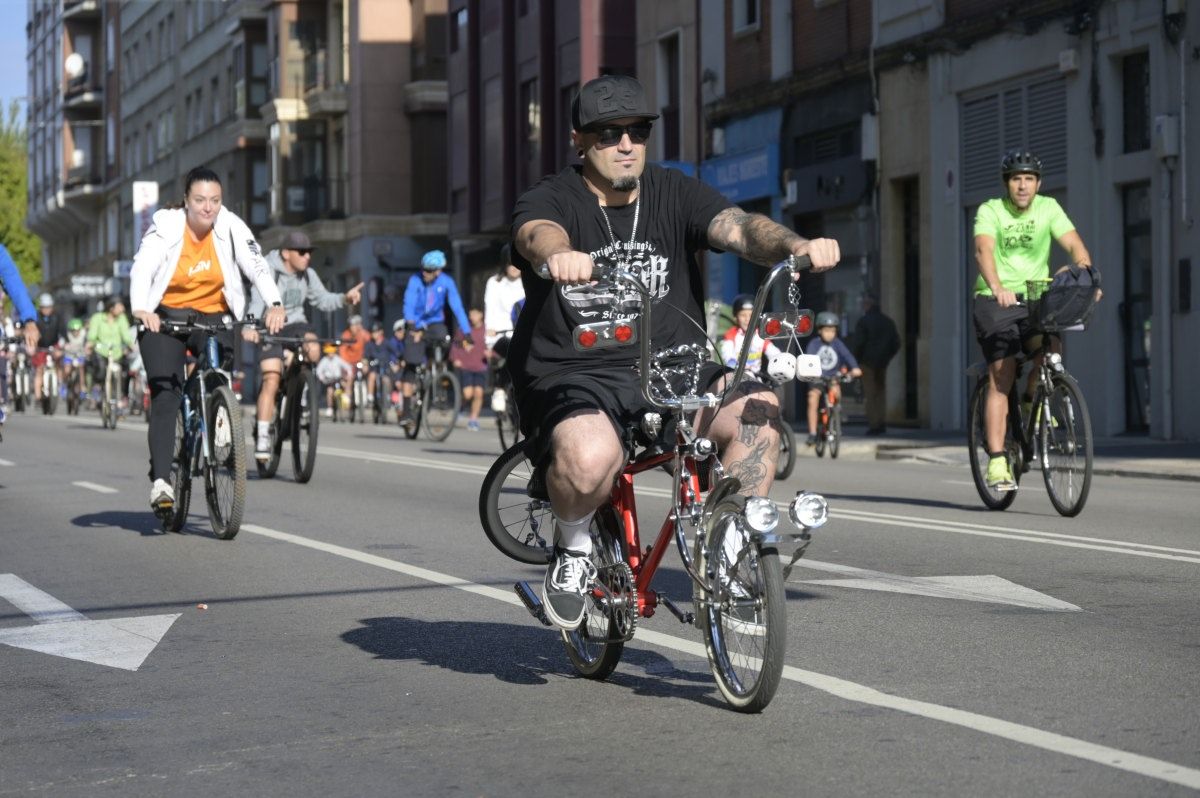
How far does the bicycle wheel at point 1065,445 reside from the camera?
11570 mm

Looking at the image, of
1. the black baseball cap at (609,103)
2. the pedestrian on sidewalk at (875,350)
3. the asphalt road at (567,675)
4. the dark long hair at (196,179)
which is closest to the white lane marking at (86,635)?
the asphalt road at (567,675)

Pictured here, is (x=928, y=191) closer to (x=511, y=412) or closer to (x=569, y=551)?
(x=511, y=412)

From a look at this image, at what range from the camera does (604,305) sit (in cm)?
580

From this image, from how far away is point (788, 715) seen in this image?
568 cm

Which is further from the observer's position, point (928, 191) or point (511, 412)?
point (928, 191)

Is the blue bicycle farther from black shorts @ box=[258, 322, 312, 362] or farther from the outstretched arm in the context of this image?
the outstretched arm

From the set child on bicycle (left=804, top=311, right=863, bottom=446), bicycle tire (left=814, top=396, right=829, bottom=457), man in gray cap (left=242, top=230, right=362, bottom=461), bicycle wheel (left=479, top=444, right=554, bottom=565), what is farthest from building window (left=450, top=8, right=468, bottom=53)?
bicycle wheel (left=479, top=444, right=554, bottom=565)

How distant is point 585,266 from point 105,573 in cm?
510

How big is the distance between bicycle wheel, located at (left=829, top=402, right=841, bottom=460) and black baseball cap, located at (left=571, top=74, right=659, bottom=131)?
14.9 m

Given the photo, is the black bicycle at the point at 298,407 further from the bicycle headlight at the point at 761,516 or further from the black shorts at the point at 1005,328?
the bicycle headlight at the point at 761,516

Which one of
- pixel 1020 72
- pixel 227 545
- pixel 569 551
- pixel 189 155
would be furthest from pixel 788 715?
pixel 189 155

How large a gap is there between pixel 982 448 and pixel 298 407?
16.8 feet

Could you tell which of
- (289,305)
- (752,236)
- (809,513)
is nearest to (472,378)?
(289,305)

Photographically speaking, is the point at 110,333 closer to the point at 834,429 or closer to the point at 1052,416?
the point at 834,429
